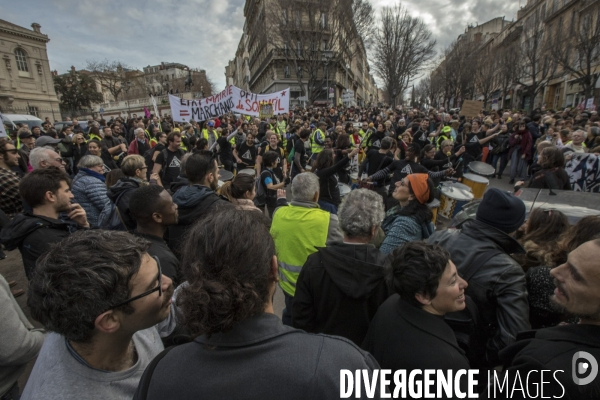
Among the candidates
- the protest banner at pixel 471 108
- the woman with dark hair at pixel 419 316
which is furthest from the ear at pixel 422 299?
the protest banner at pixel 471 108

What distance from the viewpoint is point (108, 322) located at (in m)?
1.08

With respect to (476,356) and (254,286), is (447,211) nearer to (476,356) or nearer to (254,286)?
(476,356)

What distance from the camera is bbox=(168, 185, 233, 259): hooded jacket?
9.39 feet

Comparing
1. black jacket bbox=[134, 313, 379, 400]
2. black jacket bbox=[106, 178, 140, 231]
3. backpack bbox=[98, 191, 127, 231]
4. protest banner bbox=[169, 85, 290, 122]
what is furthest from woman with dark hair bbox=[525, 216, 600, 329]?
protest banner bbox=[169, 85, 290, 122]

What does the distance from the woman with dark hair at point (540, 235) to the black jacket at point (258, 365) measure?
1912 mm

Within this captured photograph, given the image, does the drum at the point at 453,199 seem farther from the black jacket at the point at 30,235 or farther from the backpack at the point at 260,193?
the black jacket at the point at 30,235

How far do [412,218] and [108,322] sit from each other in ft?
7.70

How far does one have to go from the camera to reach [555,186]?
416 cm

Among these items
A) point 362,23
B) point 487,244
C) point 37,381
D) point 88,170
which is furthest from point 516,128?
point 362,23

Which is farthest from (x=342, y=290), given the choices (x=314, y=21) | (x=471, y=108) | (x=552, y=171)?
(x=314, y=21)

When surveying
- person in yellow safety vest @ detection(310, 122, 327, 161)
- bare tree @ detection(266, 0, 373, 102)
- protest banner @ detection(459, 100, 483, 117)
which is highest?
bare tree @ detection(266, 0, 373, 102)

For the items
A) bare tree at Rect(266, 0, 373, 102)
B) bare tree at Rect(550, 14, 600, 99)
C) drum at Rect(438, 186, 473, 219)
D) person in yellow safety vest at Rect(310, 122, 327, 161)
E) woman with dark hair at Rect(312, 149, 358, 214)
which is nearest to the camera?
woman with dark hair at Rect(312, 149, 358, 214)

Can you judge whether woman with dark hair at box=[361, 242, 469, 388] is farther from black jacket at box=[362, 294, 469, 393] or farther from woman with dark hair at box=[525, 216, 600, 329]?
woman with dark hair at box=[525, 216, 600, 329]

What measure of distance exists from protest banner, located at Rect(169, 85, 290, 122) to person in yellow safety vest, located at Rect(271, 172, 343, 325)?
29.8ft
